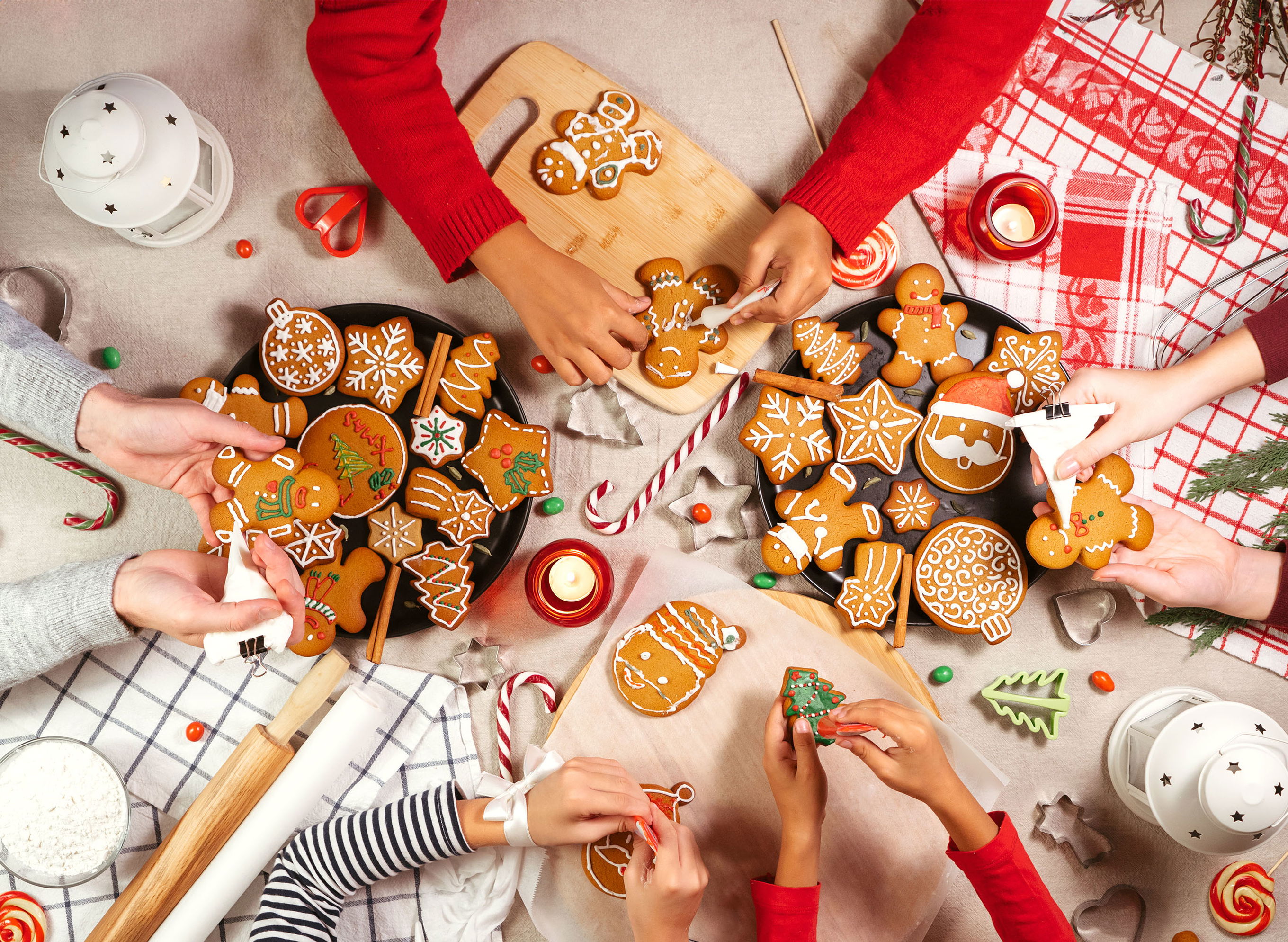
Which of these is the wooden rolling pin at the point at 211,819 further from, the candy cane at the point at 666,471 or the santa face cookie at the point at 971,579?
the santa face cookie at the point at 971,579

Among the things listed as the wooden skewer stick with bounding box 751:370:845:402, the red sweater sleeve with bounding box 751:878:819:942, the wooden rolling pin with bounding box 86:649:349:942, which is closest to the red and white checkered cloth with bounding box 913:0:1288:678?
the wooden skewer stick with bounding box 751:370:845:402

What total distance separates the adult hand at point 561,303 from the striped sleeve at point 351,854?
827 millimetres

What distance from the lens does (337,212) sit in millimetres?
1527

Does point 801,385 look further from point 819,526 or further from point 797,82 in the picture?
point 797,82

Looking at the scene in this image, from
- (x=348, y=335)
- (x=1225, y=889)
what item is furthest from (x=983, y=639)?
(x=348, y=335)

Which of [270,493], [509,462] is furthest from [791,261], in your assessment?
[270,493]

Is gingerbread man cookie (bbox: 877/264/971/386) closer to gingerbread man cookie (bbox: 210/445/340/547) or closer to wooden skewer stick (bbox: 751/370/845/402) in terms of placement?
wooden skewer stick (bbox: 751/370/845/402)

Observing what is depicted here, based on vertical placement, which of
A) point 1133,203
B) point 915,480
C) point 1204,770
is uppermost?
point 1133,203

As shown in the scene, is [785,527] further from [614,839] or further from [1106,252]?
[1106,252]

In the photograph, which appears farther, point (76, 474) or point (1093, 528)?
point (76, 474)

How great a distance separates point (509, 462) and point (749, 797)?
77 cm

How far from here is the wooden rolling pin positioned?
1.40 m

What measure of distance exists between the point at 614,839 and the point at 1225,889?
1.19m

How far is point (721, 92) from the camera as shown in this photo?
5.30 feet
